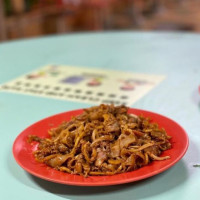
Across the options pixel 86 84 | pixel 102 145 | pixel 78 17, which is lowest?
pixel 78 17

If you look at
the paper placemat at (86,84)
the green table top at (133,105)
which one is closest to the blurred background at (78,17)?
the green table top at (133,105)

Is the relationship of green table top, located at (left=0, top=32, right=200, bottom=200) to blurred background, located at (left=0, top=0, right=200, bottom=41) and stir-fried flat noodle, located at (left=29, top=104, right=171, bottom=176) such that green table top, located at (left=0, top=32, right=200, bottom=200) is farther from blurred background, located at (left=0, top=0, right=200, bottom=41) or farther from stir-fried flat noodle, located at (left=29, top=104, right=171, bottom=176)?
blurred background, located at (left=0, top=0, right=200, bottom=41)

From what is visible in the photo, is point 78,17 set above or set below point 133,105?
below

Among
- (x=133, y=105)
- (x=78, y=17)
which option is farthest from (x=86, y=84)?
(x=78, y=17)

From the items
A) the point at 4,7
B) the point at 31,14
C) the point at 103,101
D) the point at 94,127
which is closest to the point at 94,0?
the point at 31,14

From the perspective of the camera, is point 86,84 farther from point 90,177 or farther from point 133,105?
point 90,177

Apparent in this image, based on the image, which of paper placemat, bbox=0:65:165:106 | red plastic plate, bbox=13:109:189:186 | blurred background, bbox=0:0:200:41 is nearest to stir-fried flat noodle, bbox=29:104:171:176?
red plastic plate, bbox=13:109:189:186
